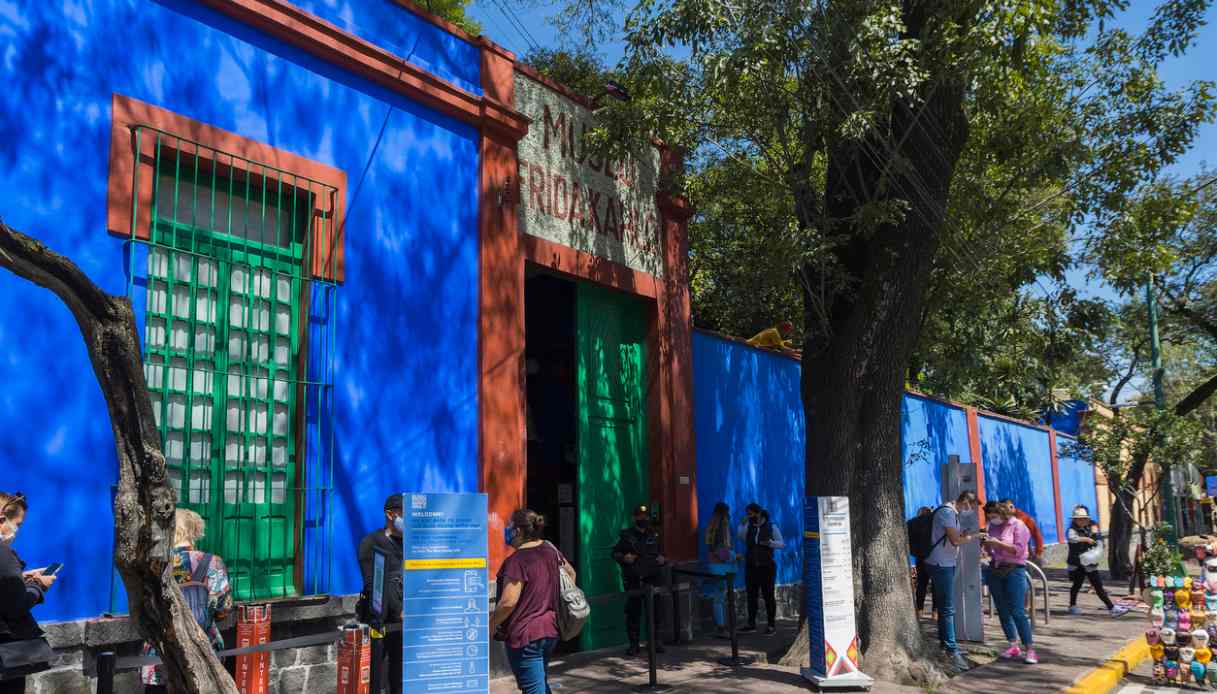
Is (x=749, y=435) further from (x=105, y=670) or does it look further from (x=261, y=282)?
(x=105, y=670)

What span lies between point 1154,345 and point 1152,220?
455 inches

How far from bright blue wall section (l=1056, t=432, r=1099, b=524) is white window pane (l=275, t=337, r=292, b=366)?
25.9m

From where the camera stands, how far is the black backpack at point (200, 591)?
19.5 feet

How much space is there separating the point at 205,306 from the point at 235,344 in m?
0.39

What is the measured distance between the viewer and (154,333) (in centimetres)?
718

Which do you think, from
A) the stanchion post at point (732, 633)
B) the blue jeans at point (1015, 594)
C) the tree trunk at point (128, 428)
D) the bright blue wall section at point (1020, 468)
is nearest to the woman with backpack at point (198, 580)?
the tree trunk at point (128, 428)

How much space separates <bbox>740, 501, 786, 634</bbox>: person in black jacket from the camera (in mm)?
12742

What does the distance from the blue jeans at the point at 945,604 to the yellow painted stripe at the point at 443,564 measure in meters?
5.76

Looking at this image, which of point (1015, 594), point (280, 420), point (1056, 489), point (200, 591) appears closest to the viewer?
point (200, 591)

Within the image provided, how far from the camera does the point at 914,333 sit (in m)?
10.0

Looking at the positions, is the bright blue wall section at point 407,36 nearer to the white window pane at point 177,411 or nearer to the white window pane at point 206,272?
the white window pane at point 206,272

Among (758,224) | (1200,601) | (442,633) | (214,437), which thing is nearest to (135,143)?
(214,437)

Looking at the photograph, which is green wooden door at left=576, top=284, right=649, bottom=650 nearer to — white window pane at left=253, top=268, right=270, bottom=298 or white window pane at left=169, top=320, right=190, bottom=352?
white window pane at left=253, top=268, right=270, bottom=298

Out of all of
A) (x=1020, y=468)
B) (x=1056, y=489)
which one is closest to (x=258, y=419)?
(x=1020, y=468)
